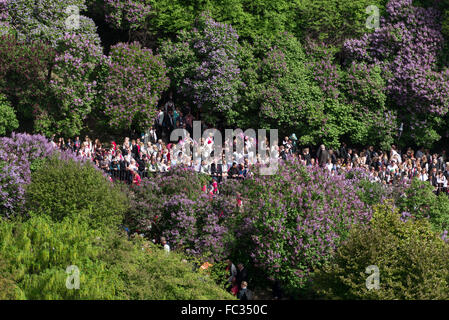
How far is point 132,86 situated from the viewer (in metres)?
39.5

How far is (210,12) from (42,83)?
978 cm

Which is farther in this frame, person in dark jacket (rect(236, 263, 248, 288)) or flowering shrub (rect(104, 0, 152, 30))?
flowering shrub (rect(104, 0, 152, 30))

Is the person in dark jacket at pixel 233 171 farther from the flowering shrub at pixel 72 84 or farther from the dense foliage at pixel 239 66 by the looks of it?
the flowering shrub at pixel 72 84

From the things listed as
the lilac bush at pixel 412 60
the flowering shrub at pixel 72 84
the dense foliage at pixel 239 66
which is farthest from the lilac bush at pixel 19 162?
the lilac bush at pixel 412 60

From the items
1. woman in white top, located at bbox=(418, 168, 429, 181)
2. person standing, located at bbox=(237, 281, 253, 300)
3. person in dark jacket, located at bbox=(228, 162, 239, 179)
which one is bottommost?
person standing, located at bbox=(237, 281, 253, 300)

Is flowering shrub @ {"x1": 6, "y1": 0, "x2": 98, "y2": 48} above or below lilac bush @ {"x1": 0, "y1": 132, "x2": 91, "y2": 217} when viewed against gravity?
above

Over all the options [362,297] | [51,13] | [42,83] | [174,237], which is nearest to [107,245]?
[174,237]

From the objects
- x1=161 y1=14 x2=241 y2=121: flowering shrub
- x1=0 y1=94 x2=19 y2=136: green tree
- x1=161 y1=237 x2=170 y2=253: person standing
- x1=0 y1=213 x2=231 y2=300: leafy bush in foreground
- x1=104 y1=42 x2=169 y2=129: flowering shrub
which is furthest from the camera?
x1=161 y1=14 x2=241 y2=121: flowering shrub

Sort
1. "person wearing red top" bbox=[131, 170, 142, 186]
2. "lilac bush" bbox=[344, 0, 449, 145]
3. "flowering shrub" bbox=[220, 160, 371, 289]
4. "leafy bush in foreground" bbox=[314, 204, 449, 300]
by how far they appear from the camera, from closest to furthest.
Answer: "leafy bush in foreground" bbox=[314, 204, 449, 300]
"flowering shrub" bbox=[220, 160, 371, 289]
"person wearing red top" bbox=[131, 170, 142, 186]
"lilac bush" bbox=[344, 0, 449, 145]

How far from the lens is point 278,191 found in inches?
1210

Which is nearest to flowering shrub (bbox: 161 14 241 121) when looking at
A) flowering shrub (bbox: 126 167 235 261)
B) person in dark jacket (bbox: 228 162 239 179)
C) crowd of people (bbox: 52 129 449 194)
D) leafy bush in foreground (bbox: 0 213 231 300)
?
crowd of people (bbox: 52 129 449 194)

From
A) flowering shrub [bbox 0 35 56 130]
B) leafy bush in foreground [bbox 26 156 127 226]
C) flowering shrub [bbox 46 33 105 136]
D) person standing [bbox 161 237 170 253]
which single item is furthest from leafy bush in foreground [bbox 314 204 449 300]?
flowering shrub [bbox 0 35 56 130]

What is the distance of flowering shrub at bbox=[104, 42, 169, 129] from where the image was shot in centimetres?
3925

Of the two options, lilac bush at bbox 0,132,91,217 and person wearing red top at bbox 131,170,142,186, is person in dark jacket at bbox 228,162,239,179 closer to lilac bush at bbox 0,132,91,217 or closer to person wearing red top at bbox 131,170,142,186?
person wearing red top at bbox 131,170,142,186
